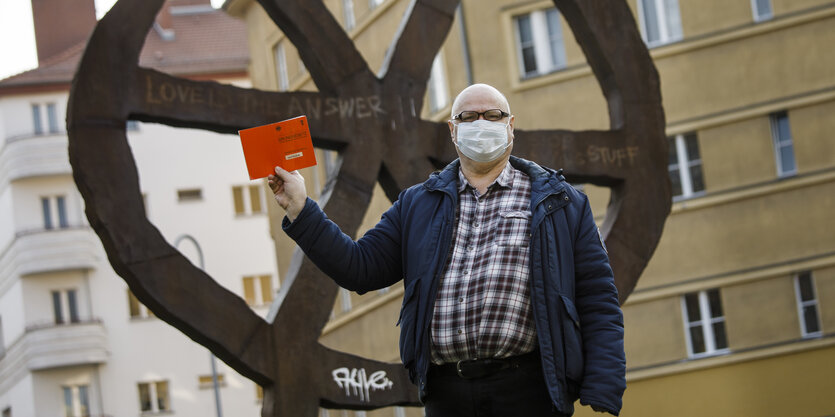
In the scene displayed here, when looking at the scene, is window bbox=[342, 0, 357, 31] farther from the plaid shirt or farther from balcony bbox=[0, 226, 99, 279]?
the plaid shirt

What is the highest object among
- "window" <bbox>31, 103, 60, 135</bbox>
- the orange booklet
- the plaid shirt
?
"window" <bbox>31, 103, 60, 135</bbox>

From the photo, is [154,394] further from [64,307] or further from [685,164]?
[685,164]

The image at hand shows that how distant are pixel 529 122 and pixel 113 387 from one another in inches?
1260

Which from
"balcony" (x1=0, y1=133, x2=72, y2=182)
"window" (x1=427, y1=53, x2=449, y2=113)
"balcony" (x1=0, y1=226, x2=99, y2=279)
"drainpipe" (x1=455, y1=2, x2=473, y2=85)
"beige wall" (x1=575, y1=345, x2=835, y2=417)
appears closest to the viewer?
"beige wall" (x1=575, y1=345, x2=835, y2=417)

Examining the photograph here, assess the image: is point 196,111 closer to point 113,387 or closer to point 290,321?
point 290,321

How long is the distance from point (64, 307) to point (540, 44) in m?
32.7

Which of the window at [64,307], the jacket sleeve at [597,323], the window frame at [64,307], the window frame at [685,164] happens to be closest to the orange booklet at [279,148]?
the jacket sleeve at [597,323]

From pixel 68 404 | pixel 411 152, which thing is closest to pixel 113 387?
pixel 68 404

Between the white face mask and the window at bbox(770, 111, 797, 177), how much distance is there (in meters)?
24.0

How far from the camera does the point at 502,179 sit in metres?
6.05

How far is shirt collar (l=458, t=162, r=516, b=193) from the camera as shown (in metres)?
6.04

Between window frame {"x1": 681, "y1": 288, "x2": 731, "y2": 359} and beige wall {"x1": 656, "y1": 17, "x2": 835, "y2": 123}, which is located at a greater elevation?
beige wall {"x1": 656, "y1": 17, "x2": 835, "y2": 123}

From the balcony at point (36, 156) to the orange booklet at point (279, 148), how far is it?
53.9 metres

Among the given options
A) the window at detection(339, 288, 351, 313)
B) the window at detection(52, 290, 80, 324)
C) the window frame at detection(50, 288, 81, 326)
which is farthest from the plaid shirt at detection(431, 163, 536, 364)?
the window at detection(52, 290, 80, 324)
